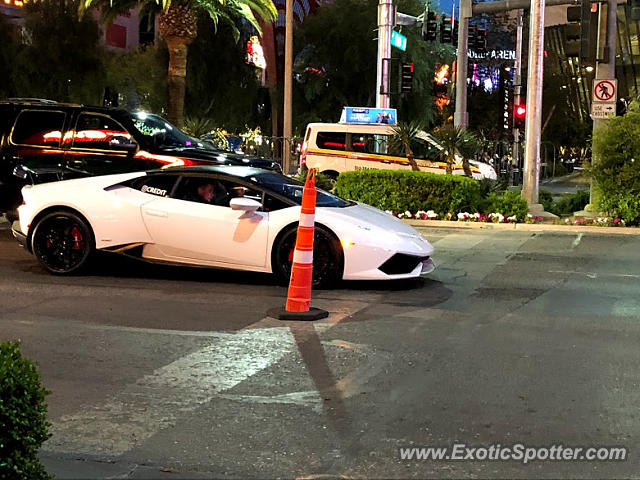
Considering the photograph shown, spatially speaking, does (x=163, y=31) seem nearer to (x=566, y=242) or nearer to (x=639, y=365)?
(x=566, y=242)

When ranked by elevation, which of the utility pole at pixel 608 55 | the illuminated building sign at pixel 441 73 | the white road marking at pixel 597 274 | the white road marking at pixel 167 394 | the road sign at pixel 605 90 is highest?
the illuminated building sign at pixel 441 73

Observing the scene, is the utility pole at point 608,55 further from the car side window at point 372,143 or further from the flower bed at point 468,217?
the car side window at point 372,143

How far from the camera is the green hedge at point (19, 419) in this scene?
350 cm

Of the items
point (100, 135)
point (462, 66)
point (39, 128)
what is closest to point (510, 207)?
point (100, 135)

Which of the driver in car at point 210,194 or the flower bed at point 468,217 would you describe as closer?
the driver in car at point 210,194

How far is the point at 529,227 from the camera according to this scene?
1667 cm

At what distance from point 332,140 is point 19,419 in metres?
22.0

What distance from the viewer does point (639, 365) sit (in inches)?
264

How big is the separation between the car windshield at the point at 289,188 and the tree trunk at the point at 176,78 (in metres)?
15.8

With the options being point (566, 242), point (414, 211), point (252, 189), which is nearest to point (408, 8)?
point (414, 211)

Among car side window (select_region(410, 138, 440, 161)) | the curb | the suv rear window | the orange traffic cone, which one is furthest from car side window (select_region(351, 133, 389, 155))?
the orange traffic cone

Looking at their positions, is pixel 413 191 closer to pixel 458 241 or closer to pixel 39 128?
pixel 458 241

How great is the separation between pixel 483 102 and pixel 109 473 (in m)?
60.9

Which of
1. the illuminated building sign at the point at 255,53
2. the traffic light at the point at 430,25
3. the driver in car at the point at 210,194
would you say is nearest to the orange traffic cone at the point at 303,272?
the driver in car at the point at 210,194
